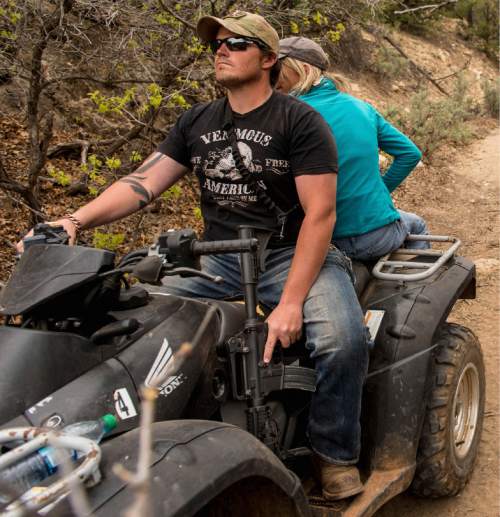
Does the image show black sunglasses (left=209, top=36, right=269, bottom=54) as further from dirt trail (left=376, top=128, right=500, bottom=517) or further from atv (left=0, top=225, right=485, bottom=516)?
dirt trail (left=376, top=128, right=500, bottom=517)

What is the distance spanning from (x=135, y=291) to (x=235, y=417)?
0.66 meters

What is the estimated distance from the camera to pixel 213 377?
266cm

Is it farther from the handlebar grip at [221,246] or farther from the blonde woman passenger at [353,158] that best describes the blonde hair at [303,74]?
the handlebar grip at [221,246]

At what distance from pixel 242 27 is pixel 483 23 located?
68.9 ft

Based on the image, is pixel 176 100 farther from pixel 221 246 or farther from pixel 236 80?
pixel 221 246

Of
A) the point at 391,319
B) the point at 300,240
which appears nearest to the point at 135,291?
the point at 300,240

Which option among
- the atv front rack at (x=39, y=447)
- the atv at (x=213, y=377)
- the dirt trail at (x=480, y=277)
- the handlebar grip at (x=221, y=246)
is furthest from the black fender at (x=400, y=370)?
the atv front rack at (x=39, y=447)

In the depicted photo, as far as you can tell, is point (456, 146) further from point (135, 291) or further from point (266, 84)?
point (135, 291)

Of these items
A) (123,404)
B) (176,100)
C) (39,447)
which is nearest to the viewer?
(39,447)

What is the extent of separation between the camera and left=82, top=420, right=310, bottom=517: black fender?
173cm

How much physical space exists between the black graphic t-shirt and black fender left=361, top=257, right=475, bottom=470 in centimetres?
70

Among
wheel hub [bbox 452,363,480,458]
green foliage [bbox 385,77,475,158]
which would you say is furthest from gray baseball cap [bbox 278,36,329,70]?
green foliage [bbox 385,77,475,158]

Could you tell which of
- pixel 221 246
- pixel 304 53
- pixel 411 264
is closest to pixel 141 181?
pixel 221 246

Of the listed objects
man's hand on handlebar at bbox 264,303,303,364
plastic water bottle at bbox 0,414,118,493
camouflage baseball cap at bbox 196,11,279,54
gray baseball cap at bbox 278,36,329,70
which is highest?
camouflage baseball cap at bbox 196,11,279,54
